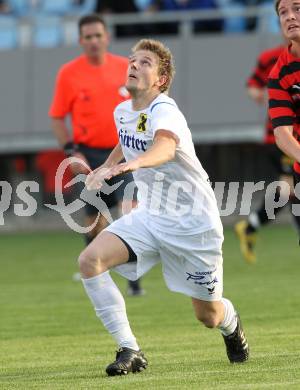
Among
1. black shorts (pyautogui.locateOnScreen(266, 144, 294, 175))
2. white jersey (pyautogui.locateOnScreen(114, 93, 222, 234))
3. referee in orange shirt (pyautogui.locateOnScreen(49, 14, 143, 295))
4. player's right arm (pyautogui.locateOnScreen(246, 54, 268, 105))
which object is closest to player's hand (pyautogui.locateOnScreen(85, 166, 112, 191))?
white jersey (pyautogui.locateOnScreen(114, 93, 222, 234))

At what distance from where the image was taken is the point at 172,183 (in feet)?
24.6

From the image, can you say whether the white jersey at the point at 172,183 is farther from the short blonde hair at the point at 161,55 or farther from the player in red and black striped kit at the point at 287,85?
the player in red and black striped kit at the point at 287,85

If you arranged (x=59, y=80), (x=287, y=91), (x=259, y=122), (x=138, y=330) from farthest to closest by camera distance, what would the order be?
(x=259, y=122) → (x=59, y=80) → (x=138, y=330) → (x=287, y=91)

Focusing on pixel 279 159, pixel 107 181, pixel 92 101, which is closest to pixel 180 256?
pixel 107 181

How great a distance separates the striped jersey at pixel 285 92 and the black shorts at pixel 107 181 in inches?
168

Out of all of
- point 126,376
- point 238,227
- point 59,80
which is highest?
point 59,80

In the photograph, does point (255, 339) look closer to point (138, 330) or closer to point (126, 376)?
point (138, 330)

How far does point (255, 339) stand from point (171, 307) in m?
2.41

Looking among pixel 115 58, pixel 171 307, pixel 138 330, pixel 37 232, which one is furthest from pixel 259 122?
pixel 138 330

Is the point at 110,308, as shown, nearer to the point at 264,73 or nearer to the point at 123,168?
the point at 123,168

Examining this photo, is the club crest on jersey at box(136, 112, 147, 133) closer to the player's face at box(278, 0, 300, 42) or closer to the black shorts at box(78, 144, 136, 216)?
the player's face at box(278, 0, 300, 42)

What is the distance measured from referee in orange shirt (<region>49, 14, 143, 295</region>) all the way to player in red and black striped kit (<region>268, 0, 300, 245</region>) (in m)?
4.47

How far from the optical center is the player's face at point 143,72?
7.41 m

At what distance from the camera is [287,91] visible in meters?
7.75
